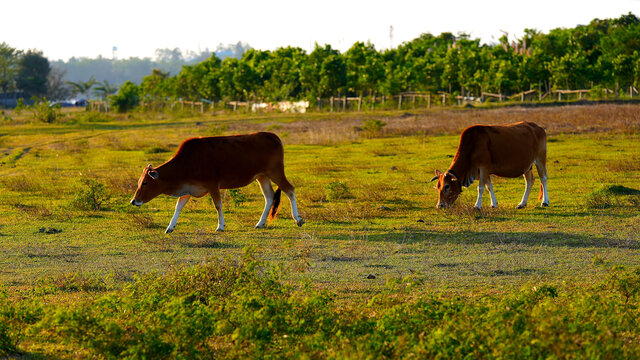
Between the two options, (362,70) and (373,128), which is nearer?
(373,128)

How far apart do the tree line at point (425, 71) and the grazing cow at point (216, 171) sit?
45219 mm

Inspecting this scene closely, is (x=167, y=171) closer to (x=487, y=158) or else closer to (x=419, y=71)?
(x=487, y=158)

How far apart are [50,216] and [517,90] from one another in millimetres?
50260

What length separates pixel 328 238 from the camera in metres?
11.5

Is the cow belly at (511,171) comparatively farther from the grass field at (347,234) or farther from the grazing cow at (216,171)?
the grazing cow at (216,171)

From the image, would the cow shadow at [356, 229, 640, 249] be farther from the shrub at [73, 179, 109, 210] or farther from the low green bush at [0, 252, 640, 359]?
the shrub at [73, 179, 109, 210]

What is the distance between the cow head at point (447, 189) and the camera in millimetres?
12781

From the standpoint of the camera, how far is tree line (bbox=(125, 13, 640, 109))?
5544cm

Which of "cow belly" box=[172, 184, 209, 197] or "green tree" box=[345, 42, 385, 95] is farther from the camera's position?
"green tree" box=[345, 42, 385, 95]

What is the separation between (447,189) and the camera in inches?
504

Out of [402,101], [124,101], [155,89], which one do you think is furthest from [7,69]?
[402,101]

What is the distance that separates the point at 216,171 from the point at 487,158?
503 cm

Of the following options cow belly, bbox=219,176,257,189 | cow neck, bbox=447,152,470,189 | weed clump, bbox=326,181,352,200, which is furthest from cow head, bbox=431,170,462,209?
cow belly, bbox=219,176,257,189

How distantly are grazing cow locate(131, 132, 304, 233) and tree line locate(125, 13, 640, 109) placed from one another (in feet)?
148
